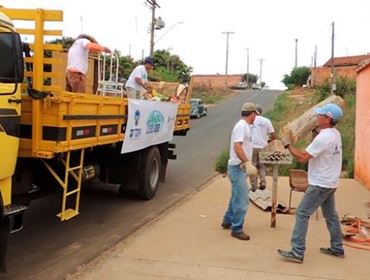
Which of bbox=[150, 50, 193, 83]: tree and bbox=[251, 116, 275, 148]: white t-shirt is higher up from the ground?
bbox=[150, 50, 193, 83]: tree

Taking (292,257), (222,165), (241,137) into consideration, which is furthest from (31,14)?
(222,165)

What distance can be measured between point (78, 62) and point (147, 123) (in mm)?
1556

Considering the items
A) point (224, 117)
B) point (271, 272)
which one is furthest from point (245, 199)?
point (224, 117)

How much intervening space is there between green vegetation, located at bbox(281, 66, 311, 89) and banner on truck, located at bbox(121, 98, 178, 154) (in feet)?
203

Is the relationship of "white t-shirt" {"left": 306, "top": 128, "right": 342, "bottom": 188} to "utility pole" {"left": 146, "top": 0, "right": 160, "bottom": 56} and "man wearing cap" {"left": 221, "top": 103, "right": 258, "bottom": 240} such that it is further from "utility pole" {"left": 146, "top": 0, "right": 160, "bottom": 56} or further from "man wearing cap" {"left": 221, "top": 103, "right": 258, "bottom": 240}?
"utility pole" {"left": 146, "top": 0, "right": 160, "bottom": 56}

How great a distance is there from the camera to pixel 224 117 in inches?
1287

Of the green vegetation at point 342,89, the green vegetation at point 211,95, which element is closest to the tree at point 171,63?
the green vegetation at point 211,95

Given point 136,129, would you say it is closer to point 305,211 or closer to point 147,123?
point 147,123

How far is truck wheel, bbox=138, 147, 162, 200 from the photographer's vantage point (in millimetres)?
9125

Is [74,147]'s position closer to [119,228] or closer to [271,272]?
[119,228]

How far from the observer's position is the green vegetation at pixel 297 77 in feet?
233

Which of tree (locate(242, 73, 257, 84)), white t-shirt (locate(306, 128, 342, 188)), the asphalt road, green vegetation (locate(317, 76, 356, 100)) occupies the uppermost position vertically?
tree (locate(242, 73, 257, 84))

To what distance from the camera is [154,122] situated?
9047 millimetres

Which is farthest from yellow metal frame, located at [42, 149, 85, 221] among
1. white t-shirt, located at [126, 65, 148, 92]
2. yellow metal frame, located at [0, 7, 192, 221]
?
white t-shirt, located at [126, 65, 148, 92]
